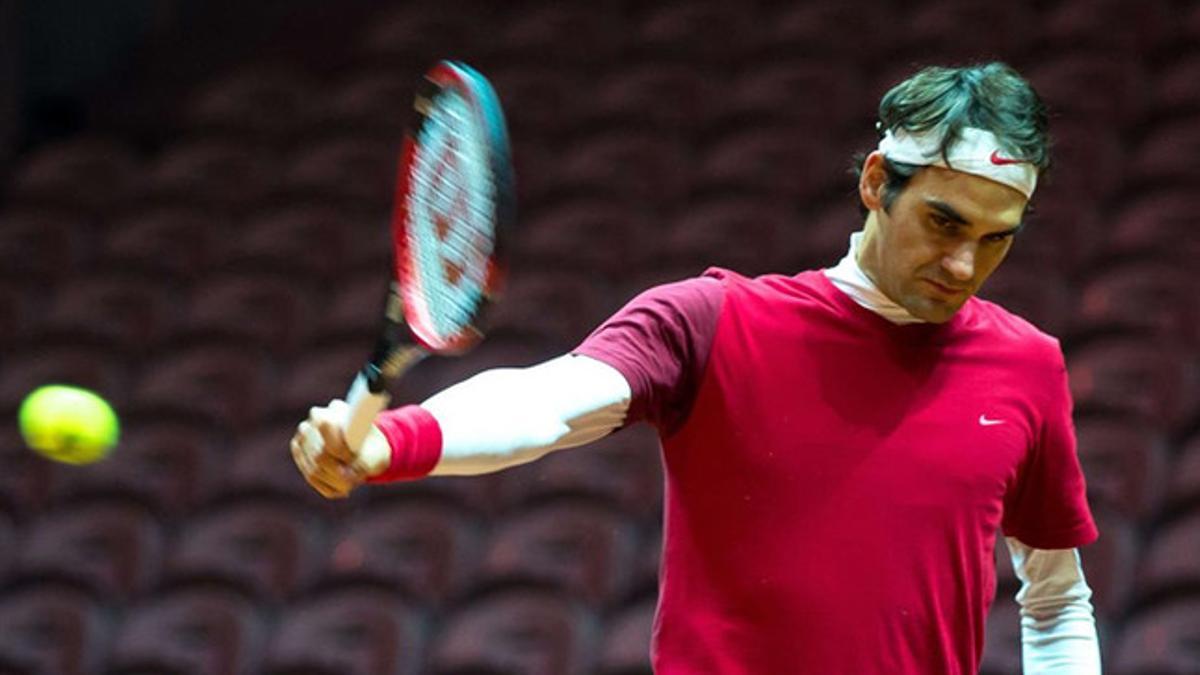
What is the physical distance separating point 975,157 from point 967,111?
0.18ft

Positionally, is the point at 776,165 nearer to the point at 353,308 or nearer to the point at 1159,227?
the point at 1159,227

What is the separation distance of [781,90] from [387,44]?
148 cm

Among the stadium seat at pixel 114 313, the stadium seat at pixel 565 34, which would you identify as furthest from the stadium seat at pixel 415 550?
the stadium seat at pixel 565 34

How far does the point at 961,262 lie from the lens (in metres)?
1.88

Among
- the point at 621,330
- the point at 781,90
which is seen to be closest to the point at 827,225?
the point at 781,90

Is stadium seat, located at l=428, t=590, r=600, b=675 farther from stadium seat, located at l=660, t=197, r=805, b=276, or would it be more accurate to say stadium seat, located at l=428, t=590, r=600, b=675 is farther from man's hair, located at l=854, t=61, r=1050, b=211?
man's hair, located at l=854, t=61, r=1050, b=211

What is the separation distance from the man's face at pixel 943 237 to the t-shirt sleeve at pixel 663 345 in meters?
0.19

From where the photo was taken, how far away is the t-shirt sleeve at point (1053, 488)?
6.69 feet

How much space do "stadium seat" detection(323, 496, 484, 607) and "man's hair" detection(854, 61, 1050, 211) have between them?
2.47m

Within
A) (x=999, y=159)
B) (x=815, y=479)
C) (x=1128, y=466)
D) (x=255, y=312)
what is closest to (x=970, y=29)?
(x=1128, y=466)

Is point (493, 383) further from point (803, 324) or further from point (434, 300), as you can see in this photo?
point (803, 324)

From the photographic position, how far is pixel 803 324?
195cm

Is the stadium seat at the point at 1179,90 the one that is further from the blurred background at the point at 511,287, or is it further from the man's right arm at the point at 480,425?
the man's right arm at the point at 480,425

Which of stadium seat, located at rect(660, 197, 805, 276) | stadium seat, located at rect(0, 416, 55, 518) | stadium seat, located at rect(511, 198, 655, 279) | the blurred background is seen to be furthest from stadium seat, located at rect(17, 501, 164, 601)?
stadium seat, located at rect(660, 197, 805, 276)
